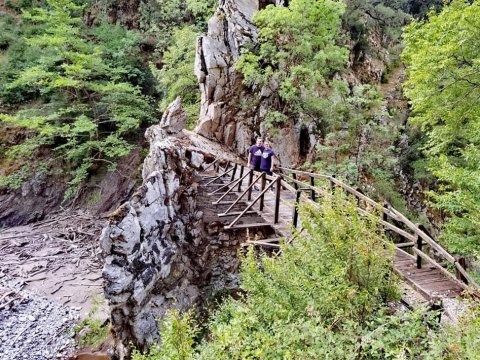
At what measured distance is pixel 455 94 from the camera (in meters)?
9.23

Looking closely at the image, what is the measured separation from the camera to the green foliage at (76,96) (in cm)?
1662

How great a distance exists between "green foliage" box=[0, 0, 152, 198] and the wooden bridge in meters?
7.53

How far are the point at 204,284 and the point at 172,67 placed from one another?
1366 centimetres

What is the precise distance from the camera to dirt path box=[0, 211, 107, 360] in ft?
Result: 33.5

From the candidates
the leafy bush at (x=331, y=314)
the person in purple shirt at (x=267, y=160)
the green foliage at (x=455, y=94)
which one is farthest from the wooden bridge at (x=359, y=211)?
the green foliage at (x=455, y=94)

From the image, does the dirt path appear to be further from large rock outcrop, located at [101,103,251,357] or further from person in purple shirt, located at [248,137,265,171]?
person in purple shirt, located at [248,137,265,171]

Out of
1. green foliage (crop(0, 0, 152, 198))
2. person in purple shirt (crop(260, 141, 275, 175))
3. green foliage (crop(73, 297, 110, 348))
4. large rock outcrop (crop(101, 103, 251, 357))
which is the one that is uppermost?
green foliage (crop(0, 0, 152, 198))

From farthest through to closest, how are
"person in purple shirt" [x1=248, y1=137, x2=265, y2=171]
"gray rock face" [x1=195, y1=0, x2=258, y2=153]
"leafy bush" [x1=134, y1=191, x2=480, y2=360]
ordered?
"gray rock face" [x1=195, y1=0, x2=258, y2=153] < "person in purple shirt" [x1=248, y1=137, x2=265, y2=171] < "leafy bush" [x1=134, y1=191, x2=480, y2=360]

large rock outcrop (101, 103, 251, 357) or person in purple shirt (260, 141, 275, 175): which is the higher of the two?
person in purple shirt (260, 141, 275, 175)

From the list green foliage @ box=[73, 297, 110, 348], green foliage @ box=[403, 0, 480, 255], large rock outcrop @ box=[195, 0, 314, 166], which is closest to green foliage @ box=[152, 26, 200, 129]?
large rock outcrop @ box=[195, 0, 314, 166]

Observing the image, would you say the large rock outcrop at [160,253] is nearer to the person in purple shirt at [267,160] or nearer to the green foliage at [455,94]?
the person in purple shirt at [267,160]

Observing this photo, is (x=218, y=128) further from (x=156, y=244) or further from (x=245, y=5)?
(x=156, y=244)

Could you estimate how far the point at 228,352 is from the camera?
3639 millimetres

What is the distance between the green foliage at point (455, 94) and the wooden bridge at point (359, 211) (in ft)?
3.94
